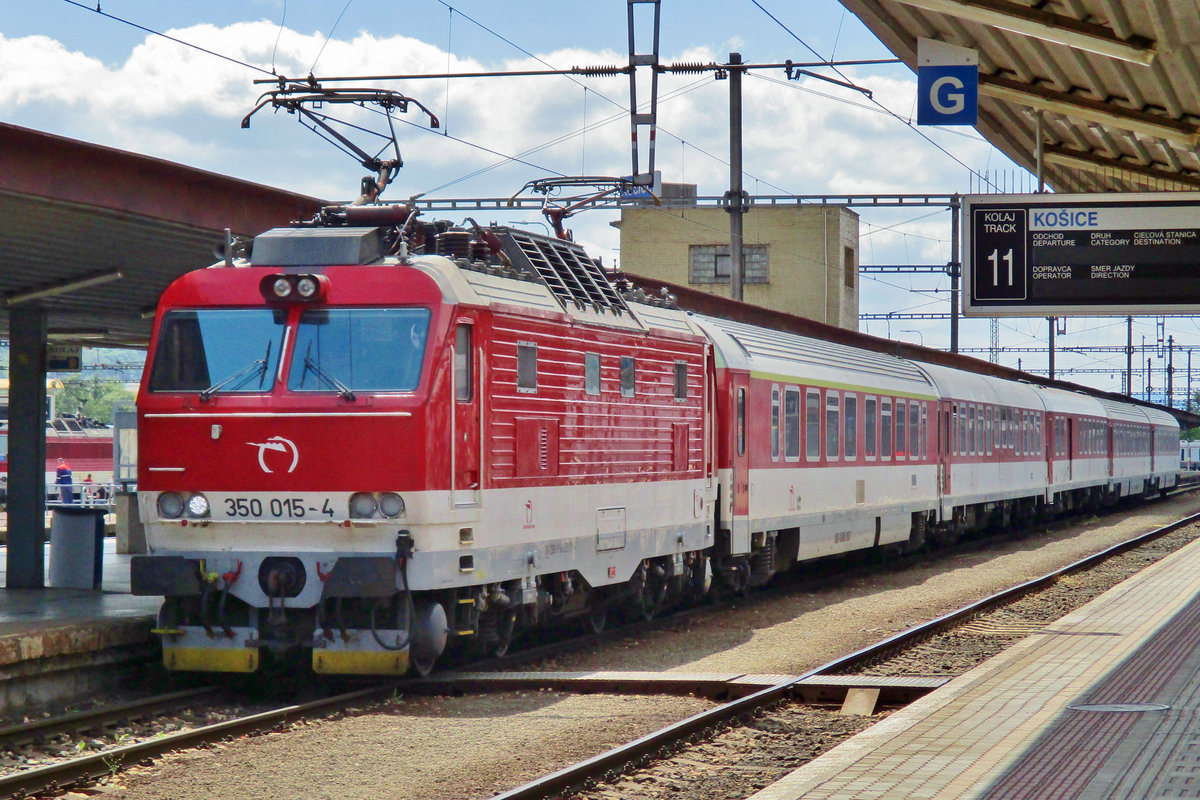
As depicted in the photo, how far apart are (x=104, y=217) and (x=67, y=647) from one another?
3.38 m

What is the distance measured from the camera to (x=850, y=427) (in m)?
21.3

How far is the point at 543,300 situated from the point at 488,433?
1570mm

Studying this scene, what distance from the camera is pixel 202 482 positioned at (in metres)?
10.8

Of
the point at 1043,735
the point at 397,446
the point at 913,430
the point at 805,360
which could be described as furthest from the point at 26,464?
the point at 913,430

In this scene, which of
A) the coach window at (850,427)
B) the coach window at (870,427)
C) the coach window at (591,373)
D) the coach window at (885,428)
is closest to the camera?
the coach window at (591,373)

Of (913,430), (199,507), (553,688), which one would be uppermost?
(913,430)

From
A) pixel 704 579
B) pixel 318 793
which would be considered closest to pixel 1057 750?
pixel 318 793

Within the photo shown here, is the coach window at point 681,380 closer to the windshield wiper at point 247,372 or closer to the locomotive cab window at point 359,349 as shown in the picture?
the locomotive cab window at point 359,349

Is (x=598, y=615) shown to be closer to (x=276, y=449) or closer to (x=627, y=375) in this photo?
(x=627, y=375)

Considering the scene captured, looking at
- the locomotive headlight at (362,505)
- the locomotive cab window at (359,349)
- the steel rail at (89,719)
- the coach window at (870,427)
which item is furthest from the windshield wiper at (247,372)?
the coach window at (870,427)

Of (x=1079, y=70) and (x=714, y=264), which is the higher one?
(x=714, y=264)

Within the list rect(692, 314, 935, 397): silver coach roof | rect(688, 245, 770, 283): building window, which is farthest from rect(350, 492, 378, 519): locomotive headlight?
rect(688, 245, 770, 283): building window

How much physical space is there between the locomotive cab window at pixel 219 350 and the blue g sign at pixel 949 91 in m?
5.35

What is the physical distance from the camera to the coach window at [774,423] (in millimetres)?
18172
